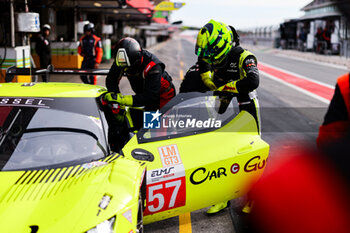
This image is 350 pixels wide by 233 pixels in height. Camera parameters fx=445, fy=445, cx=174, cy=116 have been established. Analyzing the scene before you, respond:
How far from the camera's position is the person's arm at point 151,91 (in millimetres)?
4039

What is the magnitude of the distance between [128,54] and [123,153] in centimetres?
113

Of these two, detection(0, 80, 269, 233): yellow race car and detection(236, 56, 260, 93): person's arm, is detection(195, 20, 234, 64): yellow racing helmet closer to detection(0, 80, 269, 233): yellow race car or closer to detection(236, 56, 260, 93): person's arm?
detection(236, 56, 260, 93): person's arm

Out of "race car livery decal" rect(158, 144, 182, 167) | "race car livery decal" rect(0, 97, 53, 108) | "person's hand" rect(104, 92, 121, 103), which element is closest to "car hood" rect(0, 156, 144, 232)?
"race car livery decal" rect(158, 144, 182, 167)

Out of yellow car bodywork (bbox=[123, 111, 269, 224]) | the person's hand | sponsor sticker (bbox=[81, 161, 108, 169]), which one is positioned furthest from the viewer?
the person's hand

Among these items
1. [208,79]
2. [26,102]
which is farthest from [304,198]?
[208,79]

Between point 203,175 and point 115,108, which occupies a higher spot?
point 115,108

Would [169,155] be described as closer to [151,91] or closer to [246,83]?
[151,91]

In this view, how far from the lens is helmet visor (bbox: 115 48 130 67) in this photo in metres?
4.09

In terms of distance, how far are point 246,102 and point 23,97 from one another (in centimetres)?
195

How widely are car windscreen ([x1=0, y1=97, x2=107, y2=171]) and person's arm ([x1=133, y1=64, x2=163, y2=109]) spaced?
1.47 feet

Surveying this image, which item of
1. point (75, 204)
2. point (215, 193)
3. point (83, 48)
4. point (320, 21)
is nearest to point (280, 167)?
point (75, 204)

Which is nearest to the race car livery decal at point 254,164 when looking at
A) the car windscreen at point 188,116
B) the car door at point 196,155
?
the car door at point 196,155

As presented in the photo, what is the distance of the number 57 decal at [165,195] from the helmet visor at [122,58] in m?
1.32

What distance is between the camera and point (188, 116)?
3.61 metres
